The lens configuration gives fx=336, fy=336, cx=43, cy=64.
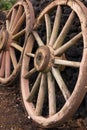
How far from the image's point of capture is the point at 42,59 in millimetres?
4305

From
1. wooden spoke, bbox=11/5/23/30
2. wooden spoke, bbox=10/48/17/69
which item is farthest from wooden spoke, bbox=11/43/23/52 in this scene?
wooden spoke, bbox=11/5/23/30

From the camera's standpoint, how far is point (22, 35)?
5.52 metres

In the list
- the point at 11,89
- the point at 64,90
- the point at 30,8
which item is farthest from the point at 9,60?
the point at 64,90

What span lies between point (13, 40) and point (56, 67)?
1.58 meters

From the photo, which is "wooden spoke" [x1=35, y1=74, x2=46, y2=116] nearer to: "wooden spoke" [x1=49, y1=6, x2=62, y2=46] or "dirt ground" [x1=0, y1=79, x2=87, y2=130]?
"dirt ground" [x1=0, y1=79, x2=87, y2=130]

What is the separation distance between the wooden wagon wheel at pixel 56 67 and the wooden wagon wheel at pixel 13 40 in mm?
498

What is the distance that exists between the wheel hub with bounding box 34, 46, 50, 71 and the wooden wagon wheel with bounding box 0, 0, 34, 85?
2.98 feet

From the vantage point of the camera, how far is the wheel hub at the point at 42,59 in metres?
4.26

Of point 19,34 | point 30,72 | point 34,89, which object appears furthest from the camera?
point 19,34

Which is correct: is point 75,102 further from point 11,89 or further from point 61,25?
point 11,89

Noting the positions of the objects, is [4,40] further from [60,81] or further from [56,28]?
[60,81]

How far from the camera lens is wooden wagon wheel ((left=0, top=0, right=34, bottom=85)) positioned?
5.43 meters

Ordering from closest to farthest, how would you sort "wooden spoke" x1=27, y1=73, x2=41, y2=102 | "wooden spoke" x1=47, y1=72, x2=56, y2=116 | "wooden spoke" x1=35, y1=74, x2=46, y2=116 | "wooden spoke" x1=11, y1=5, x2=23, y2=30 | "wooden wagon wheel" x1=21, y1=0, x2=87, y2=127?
"wooden wagon wheel" x1=21, y1=0, x2=87, y2=127, "wooden spoke" x1=47, y1=72, x2=56, y2=116, "wooden spoke" x1=35, y1=74, x2=46, y2=116, "wooden spoke" x1=27, y1=73, x2=41, y2=102, "wooden spoke" x1=11, y1=5, x2=23, y2=30

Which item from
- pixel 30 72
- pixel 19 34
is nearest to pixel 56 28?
pixel 30 72
